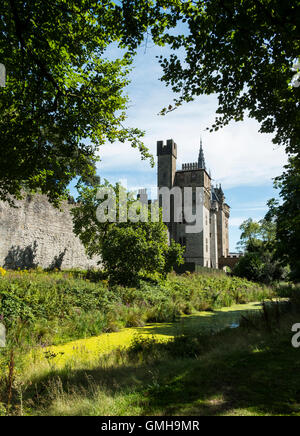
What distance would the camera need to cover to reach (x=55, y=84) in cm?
728

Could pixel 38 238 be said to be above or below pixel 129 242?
above

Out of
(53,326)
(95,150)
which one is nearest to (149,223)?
(95,150)

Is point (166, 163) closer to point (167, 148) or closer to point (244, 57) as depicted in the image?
point (167, 148)

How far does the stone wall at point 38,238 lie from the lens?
1636 centimetres

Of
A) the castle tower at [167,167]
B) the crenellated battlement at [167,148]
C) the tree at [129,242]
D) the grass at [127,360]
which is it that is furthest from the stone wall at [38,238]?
the crenellated battlement at [167,148]

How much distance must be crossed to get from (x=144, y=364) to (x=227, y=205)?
6554cm

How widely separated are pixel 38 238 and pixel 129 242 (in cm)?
641

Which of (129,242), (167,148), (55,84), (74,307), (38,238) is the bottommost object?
(74,307)

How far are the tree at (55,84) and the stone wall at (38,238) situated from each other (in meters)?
7.35

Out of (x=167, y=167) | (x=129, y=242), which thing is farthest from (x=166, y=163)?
(x=129, y=242)

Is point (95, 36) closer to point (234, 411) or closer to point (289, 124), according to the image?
point (289, 124)

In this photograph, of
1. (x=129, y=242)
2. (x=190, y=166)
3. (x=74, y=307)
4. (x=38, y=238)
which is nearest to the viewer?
(x=74, y=307)

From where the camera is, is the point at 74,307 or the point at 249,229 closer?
the point at 74,307

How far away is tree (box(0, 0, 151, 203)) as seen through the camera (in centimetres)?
648
